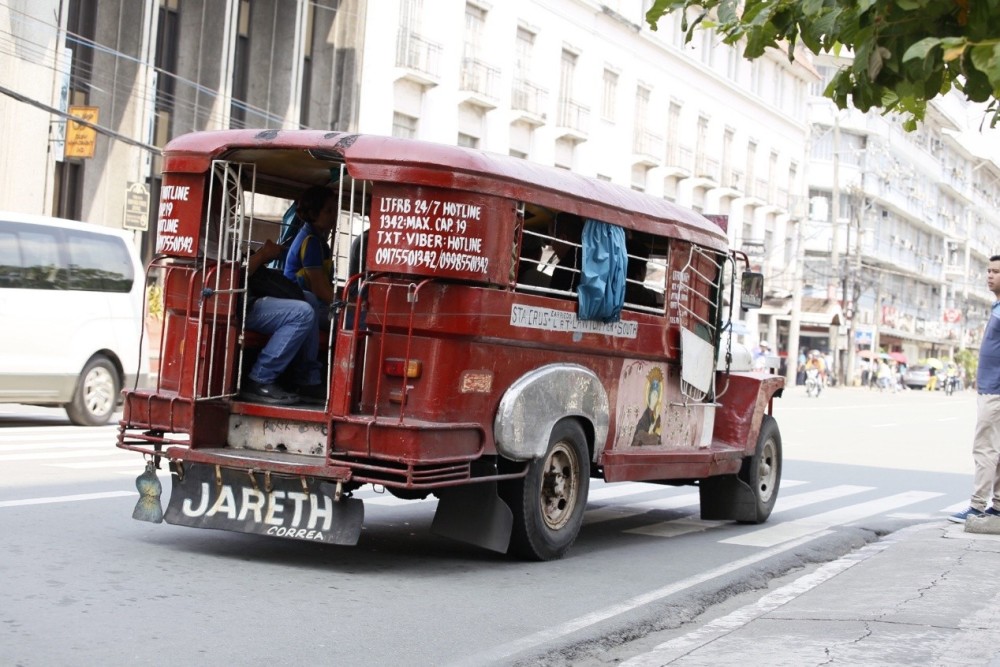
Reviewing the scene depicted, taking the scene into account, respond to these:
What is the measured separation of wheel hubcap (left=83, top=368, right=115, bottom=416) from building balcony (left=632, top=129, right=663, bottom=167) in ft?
98.9

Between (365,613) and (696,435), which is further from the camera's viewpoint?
(696,435)

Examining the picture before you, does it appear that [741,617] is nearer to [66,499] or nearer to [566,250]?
[566,250]

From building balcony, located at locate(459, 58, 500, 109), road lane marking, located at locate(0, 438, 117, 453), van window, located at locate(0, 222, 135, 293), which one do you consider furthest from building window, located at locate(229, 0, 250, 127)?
road lane marking, located at locate(0, 438, 117, 453)

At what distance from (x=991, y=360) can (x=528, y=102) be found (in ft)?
95.9

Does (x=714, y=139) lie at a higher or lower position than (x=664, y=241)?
higher

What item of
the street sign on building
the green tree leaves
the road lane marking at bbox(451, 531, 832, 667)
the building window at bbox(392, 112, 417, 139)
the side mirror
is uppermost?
the building window at bbox(392, 112, 417, 139)

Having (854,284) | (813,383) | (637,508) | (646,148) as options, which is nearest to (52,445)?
(637,508)

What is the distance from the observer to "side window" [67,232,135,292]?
16.0m

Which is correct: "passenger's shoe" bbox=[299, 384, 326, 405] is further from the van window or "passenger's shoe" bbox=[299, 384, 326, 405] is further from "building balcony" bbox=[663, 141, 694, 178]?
"building balcony" bbox=[663, 141, 694, 178]

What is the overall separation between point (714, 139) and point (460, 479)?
4631cm

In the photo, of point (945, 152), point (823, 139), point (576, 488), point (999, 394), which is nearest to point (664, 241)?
→ point (576, 488)

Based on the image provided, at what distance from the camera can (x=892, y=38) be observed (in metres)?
4.31

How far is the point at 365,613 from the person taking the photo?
666 centimetres

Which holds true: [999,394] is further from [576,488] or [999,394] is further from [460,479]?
[460,479]
